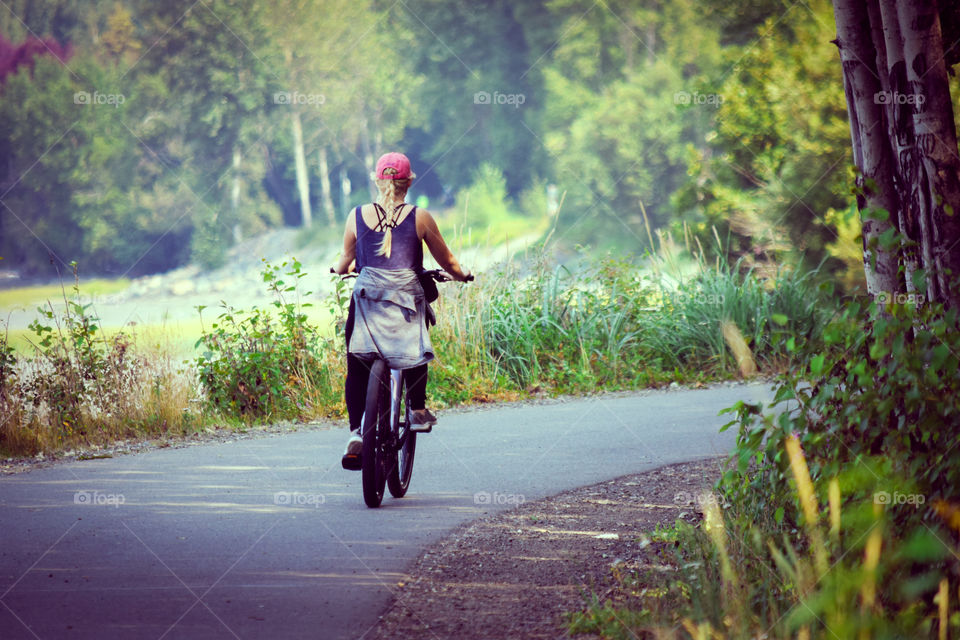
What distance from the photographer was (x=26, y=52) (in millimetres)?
49781

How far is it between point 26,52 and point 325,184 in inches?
578

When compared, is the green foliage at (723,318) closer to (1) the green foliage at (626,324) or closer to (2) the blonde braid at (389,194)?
(1) the green foliage at (626,324)

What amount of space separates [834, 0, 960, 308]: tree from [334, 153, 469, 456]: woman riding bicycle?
2.37m

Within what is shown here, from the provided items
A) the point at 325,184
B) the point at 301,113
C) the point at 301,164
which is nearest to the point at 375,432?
the point at 325,184

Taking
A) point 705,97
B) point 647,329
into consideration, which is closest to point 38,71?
point 705,97

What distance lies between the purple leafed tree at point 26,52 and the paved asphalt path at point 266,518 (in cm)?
Answer: 4608

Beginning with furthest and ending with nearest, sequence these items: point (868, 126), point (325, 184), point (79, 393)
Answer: point (325, 184), point (79, 393), point (868, 126)

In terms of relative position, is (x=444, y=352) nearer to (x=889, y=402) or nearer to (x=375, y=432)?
(x=375, y=432)

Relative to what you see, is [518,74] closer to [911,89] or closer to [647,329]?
[647,329]

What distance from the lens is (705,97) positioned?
819 inches

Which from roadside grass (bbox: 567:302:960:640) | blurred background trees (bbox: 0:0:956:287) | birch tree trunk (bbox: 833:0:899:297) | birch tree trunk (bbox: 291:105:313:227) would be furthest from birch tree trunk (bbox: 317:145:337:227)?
roadside grass (bbox: 567:302:960:640)

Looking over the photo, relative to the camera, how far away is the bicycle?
5.91 meters

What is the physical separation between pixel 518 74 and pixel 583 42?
4.53 meters

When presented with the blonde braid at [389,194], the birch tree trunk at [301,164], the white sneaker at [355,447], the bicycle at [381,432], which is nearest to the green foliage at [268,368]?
the bicycle at [381,432]
